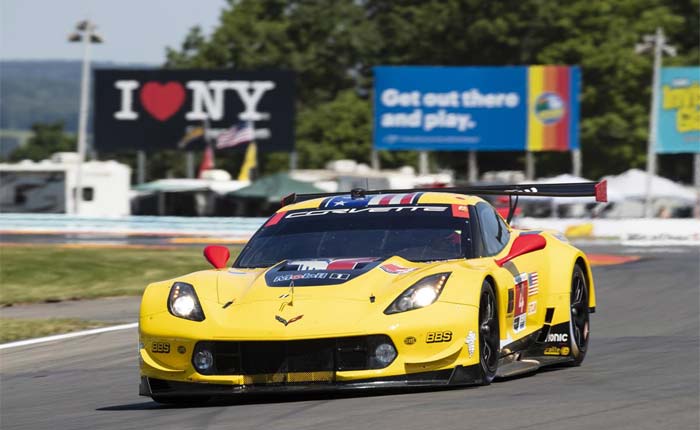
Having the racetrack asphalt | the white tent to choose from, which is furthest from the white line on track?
the white tent

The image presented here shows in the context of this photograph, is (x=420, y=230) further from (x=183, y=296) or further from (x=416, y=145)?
(x=416, y=145)

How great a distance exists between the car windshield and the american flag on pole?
1856 inches

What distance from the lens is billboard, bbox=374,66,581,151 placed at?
52562 millimetres

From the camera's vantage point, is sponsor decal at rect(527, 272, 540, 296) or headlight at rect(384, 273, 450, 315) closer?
headlight at rect(384, 273, 450, 315)

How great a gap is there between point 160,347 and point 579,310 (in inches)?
129

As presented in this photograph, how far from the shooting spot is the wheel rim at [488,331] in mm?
7516

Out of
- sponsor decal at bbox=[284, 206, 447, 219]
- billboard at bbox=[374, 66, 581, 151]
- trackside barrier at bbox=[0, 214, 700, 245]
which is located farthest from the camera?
billboard at bbox=[374, 66, 581, 151]

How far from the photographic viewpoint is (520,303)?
27.7 feet

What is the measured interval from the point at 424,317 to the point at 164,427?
1479mm

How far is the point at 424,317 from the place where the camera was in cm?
718

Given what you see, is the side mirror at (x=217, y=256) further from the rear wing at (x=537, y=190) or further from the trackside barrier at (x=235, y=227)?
the trackside barrier at (x=235, y=227)

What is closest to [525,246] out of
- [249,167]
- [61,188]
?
[61,188]

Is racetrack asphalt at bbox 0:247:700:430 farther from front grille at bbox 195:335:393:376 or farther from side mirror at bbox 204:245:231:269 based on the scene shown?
side mirror at bbox 204:245:231:269

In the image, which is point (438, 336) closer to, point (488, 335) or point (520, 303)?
point (488, 335)
